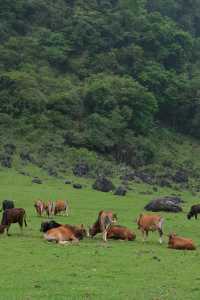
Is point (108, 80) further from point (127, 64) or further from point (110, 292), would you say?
point (110, 292)

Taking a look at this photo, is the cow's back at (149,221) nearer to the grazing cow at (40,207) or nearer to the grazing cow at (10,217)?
the grazing cow at (10,217)

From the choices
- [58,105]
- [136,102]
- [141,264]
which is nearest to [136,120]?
[136,102]

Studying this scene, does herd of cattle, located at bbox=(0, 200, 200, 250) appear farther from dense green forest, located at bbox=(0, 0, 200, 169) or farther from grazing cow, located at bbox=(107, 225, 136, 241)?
→ dense green forest, located at bbox=(0, 0, 200, 169)

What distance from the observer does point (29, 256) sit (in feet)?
58.6

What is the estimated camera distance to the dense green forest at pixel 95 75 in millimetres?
70750

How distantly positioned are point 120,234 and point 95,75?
63747 millimetres

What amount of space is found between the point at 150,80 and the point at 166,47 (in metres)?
12.8

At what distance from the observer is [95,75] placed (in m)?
84.7

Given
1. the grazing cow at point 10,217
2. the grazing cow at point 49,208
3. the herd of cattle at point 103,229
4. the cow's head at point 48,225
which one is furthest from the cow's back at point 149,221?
the grazing cow at point 49,208

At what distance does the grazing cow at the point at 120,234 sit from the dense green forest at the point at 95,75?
43.0 m

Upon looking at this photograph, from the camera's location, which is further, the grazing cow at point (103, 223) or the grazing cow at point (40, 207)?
the grazing cow at point (40, 207)

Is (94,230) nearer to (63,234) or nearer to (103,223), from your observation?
(103,223)

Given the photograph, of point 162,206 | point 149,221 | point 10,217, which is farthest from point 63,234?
point 162,206

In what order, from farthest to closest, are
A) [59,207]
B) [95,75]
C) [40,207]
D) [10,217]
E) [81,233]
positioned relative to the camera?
[95,75], [59,207], [40,207], [10,217], [81,233]
